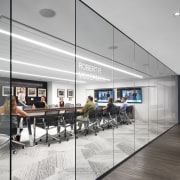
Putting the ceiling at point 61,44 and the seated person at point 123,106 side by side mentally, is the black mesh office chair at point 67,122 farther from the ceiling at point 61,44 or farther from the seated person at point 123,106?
the seated person at point 123,106

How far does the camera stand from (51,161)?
3.34m

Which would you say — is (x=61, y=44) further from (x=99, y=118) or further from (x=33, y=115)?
(x=33, y=115)

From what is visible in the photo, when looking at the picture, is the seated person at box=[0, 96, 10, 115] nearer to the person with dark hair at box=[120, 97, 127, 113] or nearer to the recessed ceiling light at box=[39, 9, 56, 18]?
the recessed ceiling light at box=[39, 9, 56, 18]

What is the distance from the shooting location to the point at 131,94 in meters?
4.58

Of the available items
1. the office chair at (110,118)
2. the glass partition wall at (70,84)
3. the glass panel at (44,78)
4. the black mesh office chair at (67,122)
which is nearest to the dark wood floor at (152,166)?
the glass partition wall at (70,84)

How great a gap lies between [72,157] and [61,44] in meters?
Result: 2.32

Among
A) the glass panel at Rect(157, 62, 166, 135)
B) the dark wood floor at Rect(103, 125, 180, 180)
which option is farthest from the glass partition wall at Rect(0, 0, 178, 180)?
the glass panel at Rect(157, 62, 166, 135)

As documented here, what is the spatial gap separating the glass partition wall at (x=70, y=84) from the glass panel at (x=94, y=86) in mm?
17

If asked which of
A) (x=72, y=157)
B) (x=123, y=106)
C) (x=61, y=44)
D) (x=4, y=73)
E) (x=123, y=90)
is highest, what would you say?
(x=61, y=44)

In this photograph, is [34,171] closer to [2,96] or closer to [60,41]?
[2,96]

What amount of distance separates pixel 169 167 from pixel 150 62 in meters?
3.44

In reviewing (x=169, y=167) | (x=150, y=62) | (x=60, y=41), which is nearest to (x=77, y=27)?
(x=60, y=41)

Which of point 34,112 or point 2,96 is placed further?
point 34,112

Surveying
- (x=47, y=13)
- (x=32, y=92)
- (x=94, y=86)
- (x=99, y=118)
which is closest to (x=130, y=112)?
(x=99, y=118)
